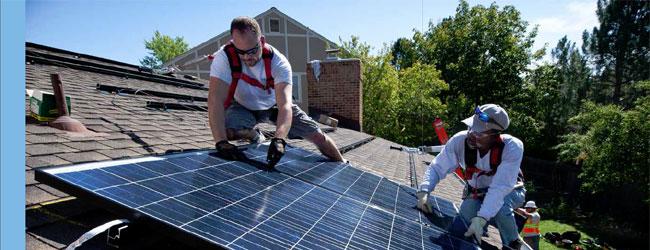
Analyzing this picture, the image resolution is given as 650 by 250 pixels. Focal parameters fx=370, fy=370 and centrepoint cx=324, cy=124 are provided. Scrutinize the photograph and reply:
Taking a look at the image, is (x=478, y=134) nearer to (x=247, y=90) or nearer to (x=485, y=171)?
(x=485, y=171)

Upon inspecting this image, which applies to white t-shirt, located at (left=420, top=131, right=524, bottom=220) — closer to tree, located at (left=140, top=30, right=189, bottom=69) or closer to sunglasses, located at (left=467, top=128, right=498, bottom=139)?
sunglasses, located at (left=467, top=128, right=498, bottom=139)

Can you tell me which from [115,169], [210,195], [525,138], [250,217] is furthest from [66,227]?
[525,138]

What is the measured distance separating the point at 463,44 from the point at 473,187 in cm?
3709

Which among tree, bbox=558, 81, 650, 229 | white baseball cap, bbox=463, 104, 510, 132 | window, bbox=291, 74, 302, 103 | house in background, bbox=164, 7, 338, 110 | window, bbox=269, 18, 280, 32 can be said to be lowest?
tree, bbox=558, 81, 650, 229

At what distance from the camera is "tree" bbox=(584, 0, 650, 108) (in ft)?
105

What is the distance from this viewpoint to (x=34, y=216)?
217cm

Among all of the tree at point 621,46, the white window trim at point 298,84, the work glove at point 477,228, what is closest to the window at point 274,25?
the white window trim at point 298,84

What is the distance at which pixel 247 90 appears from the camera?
13.7ft

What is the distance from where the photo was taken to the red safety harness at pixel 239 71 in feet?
12.4

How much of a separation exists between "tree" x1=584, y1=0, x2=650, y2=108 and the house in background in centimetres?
2568

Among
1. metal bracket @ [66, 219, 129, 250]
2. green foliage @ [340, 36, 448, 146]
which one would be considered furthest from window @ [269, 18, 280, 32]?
metal bracket @ [66, 219, 129, 250]

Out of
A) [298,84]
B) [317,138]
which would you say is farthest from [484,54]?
[317,138]

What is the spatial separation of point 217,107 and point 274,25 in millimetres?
24848

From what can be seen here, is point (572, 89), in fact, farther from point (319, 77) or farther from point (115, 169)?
point (115, 169)
